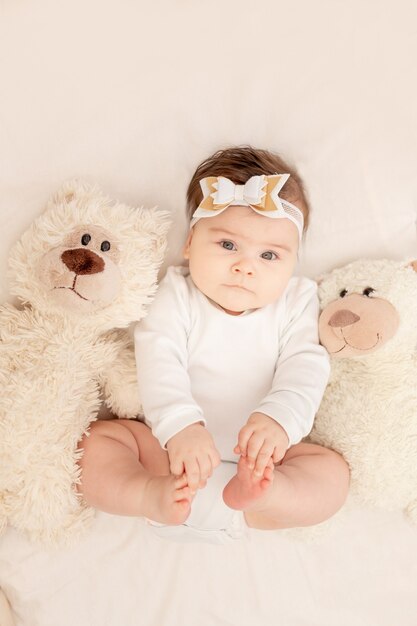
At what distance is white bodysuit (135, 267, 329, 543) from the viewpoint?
1291mm

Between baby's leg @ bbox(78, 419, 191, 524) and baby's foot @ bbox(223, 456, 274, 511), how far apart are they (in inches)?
3.1

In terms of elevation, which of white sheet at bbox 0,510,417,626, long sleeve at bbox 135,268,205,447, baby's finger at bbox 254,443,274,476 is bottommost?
white sheet at bbox 0,510,417,626

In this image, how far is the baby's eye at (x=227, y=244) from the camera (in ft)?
4.18

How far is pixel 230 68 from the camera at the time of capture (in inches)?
53.8

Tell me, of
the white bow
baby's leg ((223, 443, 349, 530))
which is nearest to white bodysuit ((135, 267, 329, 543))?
baby's leg ((223, 443, 349, 530))

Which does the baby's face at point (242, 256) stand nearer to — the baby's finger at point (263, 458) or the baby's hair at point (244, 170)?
the baby's hair at point (244, 170)

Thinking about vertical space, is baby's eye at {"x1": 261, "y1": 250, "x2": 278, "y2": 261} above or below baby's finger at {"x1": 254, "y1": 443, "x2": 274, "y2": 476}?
above

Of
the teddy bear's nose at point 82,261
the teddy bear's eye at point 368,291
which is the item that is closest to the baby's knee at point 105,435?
the teddy bear's nose at point 82,261

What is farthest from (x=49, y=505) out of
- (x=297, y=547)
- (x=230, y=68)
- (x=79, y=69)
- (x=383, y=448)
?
(x=230, y=68)

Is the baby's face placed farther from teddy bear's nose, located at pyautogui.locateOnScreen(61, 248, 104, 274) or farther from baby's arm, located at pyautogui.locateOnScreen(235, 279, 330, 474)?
teddy bear's nose, located at pyautogui.locateOnScreen(61, 248, 104, 274)

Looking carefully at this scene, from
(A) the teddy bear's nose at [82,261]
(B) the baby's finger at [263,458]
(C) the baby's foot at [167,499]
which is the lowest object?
(C) the baby's foot at [167,499]

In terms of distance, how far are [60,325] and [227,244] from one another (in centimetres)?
37

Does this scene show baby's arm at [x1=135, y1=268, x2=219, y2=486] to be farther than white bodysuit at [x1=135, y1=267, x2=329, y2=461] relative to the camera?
No

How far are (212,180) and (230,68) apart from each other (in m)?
0.27
